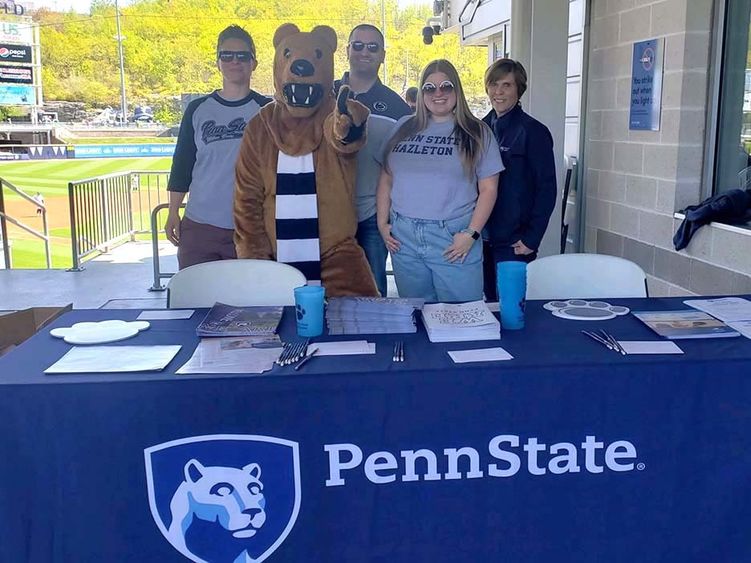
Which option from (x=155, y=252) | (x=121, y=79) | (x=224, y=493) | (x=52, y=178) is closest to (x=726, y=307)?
(x=224, y=493)

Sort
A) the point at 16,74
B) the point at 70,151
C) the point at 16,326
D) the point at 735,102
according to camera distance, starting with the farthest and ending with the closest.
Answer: the point at 70,151 < the point at 16,74 < the point at 735,102 < the point at 16,326

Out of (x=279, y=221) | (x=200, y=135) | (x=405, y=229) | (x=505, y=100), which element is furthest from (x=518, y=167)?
(x=200, y=135)

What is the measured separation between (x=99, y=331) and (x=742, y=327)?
1493 mm

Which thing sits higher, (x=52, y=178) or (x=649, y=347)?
(x=649, y=347)

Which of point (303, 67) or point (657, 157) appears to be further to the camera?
point (657, 157)

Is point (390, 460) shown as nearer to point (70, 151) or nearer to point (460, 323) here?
point (460, 323)

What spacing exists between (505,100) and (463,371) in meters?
1.84

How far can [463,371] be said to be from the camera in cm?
142

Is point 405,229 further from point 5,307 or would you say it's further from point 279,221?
point 5,307

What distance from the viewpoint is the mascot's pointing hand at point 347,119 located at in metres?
2.38

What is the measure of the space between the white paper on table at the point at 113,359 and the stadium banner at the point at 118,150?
15109 millimetres

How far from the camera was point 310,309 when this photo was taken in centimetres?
167

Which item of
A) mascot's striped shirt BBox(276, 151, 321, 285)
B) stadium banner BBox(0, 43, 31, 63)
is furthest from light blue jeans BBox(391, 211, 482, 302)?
stadium banner BBox(0, 43, 31, 63)

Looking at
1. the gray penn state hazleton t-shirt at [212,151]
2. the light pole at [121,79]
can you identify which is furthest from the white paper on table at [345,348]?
the light pole at [121,79]
